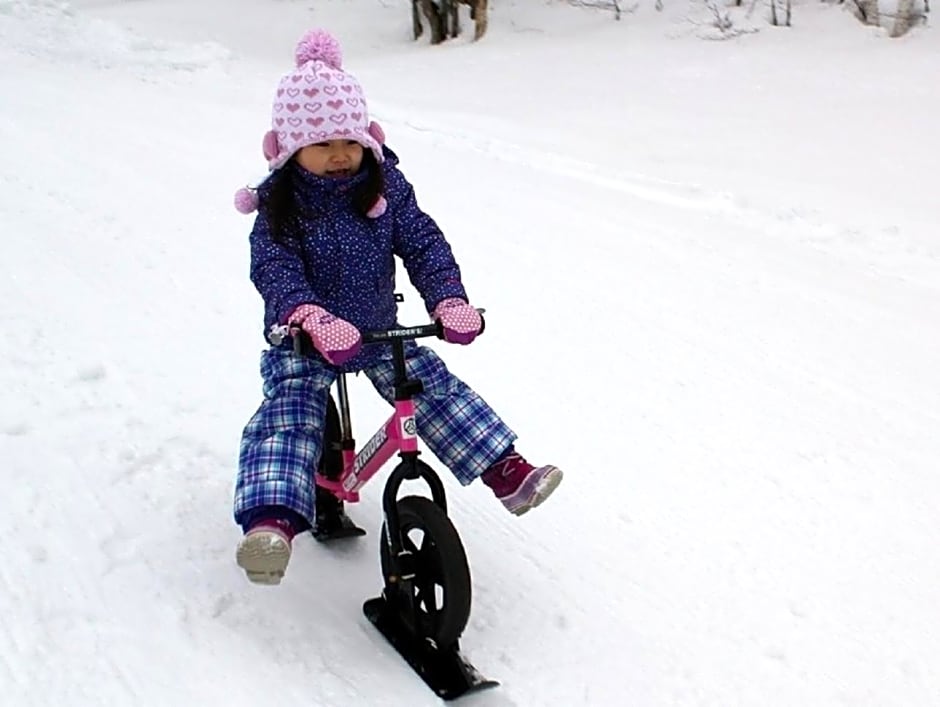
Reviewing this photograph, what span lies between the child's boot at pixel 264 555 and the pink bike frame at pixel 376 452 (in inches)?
16.7

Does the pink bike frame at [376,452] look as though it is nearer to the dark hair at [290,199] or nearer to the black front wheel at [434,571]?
the black front wheel at [434,571]

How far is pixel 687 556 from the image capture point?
3.66 meters

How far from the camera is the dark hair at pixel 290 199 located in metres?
3.09

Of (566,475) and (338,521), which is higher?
(338,521)

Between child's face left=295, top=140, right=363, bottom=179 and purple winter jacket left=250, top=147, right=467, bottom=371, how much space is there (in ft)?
0.08

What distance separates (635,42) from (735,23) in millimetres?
1360

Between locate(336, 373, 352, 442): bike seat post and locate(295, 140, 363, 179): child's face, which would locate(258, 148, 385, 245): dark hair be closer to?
locate(295, 140, 363, 179): child's face

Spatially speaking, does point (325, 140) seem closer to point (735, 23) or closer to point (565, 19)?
point (735, 23)

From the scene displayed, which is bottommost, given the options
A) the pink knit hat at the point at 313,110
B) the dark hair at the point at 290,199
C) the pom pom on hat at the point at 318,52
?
the dark hair at the point at 290,199

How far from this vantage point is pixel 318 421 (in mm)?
3119

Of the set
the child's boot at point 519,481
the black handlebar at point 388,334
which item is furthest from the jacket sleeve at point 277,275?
the child's boot at point 519,481

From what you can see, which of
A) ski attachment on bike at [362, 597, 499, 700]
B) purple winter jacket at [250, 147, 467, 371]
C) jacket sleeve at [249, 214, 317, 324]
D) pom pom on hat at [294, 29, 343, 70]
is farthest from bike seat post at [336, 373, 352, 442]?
pom pom on hat at [294, 29, 343, 70]

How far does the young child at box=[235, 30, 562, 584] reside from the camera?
9.55ft

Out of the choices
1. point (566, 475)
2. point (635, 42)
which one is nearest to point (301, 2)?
point (635, 42)
